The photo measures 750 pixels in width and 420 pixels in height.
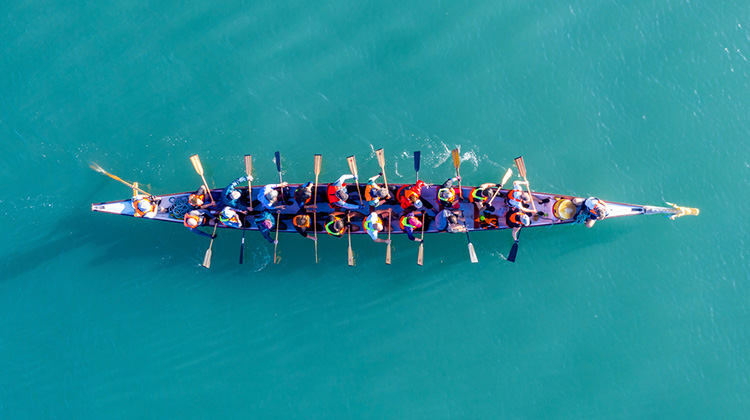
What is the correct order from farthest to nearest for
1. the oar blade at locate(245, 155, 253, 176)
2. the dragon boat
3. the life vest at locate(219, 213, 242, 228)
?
the oar blade at locate(245, 155, 253, 176)
the dragon boat
the life vest at locate(219, 213, 242, 228)

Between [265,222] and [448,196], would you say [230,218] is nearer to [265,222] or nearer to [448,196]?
[265,222]

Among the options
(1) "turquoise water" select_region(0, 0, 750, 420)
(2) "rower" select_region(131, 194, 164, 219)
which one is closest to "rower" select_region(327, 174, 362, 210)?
(1) "turquoise water" select_region(0, 0, 750, 420)

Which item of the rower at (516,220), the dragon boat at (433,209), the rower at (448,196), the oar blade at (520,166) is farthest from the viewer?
the oar blade at (520,166)

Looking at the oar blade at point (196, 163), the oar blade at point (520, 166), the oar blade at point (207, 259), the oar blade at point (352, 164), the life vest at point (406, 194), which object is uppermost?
the oar blade at point (196, 163)

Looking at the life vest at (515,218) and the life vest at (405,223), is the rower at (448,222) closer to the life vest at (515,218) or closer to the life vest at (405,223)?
the life vest at (405,223)

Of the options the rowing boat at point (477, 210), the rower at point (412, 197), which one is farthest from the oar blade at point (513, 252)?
the rower at point (412, 197)

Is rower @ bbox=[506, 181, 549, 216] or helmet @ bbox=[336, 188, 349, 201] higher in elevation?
helmet @ bbox=[336, 188, 349, 201]

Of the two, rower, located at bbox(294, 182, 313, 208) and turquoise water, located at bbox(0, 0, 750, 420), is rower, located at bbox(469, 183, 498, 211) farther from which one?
rower, located at bbox(294, 182, 313, 208)

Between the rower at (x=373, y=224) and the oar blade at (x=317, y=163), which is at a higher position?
the oar blade at (x=317, y=163)
